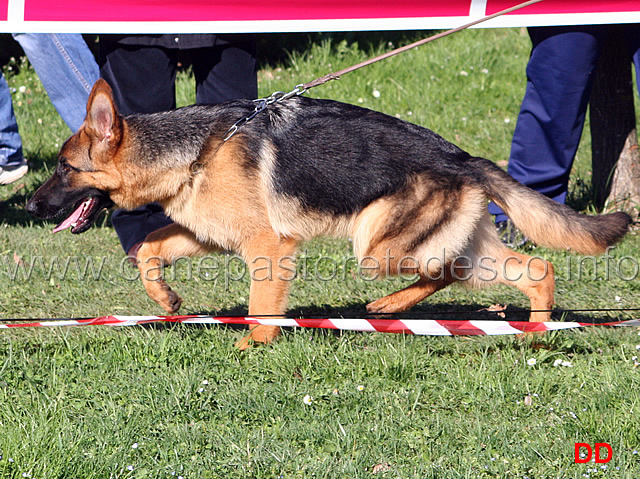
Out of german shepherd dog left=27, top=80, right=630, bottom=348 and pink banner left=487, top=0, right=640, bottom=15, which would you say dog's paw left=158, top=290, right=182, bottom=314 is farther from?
pink banner left=487, top=0, right=640, bottom=15

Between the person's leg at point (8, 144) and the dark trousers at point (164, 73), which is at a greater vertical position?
the dark trousers at point (164, 73)

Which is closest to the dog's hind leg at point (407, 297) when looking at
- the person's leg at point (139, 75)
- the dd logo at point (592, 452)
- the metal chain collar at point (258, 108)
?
the metal chain collar at point (258, 108)

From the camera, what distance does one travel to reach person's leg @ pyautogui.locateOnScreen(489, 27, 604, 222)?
189 inches

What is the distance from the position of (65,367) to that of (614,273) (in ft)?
11.7

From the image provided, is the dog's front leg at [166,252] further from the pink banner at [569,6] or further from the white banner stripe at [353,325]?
the pink banner at [569,6]

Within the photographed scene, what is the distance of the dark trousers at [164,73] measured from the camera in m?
4.54

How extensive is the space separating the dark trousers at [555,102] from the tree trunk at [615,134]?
0.61m

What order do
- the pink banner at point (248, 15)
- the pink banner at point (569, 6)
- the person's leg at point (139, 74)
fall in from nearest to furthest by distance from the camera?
the pink banner at point (248, 15)
the pink banner at point (569, 6)
the person's leg at point (139, 74)

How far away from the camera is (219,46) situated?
15.0 ft

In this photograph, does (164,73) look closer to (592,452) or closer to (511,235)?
(511,235)

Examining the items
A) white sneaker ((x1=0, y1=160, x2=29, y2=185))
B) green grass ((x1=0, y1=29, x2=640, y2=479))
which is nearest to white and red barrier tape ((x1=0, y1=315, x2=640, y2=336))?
green grass ((x1=0, y1=29, x2=640, y2=479))

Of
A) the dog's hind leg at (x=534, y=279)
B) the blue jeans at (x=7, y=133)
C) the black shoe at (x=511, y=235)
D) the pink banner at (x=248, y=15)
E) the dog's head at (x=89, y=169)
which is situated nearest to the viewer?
the dog's head at (x=89, y=169)

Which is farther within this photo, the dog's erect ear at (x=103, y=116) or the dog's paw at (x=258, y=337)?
the dog's paw at (x=258, y=337)

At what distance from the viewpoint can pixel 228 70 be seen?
467 centimetres
